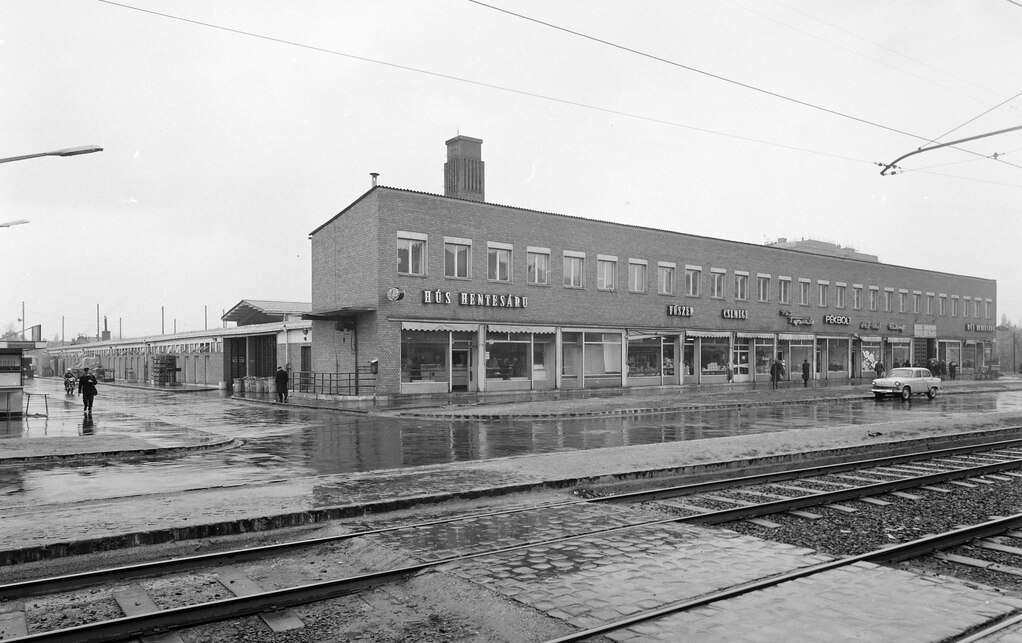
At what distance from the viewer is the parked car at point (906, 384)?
113ft

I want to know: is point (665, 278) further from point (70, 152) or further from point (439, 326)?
point (70, 152)

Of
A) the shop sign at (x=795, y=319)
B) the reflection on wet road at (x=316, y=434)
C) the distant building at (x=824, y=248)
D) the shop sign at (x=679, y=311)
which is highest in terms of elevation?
the distant building at (x=824, y=248)

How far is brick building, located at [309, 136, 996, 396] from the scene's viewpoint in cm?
3350

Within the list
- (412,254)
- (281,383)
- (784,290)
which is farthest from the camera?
(784,290)

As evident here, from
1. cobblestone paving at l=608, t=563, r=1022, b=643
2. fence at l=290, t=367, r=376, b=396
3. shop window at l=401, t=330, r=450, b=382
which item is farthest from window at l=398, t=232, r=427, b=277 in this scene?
cobblestone paving at l=608, t=563, r=1022, b=643

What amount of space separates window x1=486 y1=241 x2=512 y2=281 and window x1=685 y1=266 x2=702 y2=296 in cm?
1339

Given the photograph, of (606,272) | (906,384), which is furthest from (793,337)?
(606,272)

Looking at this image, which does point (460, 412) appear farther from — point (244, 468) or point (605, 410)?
point (244, 468)

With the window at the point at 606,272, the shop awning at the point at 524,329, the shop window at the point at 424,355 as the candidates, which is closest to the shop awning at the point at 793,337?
the window at the point at 606,272

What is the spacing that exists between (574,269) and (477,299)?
6672mm

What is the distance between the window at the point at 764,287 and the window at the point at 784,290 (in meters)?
1.09

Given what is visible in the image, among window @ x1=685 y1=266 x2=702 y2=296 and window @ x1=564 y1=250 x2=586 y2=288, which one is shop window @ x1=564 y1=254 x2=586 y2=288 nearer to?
window @ x1=564 y1=250 x2=586 y2=288

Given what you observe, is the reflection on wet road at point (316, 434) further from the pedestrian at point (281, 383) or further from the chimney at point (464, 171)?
the chimney at point (464, 171)

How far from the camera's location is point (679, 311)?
145ft
